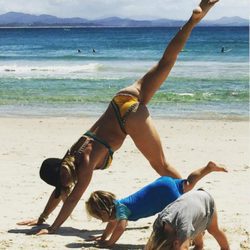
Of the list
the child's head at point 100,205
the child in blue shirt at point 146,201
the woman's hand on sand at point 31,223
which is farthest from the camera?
the woman's hand on sand at point 31,223

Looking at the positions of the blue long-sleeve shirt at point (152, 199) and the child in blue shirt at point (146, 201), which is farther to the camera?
the blue long-sleeve shirt at point (152, 199)

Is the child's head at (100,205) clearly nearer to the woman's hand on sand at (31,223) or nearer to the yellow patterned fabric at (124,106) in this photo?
the yellow patterned fabric at (124,106)

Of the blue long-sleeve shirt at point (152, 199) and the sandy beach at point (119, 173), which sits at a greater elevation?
the blue long-sleeve shirt at point (152, 199)

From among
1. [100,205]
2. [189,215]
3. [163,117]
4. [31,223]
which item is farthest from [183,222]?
[163,117]

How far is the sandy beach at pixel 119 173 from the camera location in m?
6.10

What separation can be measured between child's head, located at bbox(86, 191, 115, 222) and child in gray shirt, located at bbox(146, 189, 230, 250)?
2.03 ft

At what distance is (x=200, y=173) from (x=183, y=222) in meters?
0.90

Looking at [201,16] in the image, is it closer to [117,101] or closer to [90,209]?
[117,101]

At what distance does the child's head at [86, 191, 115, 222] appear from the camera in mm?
5414

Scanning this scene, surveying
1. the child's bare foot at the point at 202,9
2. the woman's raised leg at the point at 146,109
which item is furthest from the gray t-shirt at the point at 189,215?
the child's bare foot at the point at 202,9

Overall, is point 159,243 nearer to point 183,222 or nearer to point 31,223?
point 183,222

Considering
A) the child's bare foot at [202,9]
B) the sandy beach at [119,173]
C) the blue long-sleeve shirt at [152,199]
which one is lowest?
the sandy beach at [119,173]

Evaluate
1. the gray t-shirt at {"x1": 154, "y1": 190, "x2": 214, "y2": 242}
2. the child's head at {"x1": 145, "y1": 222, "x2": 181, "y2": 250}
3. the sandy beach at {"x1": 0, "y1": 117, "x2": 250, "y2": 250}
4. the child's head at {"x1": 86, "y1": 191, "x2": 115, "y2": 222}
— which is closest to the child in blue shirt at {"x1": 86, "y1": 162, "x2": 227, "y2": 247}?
the child's head at {"x1": 86, "y1": 191, "x2": 115, "y2": 222}

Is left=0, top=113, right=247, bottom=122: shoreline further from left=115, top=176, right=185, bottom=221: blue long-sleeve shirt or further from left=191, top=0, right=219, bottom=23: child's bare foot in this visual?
left=115, top=176, right=185, bottom=221: blue long-sleeve shirt
